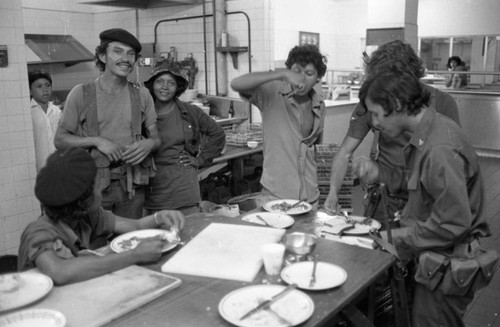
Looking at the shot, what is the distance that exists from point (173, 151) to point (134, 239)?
1.35 m

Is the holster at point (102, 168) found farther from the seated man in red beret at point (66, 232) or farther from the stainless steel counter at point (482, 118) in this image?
the stainless steel counter at point (482, 118)

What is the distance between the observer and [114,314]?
1617 millimetres

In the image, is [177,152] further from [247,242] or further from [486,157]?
[486,157]

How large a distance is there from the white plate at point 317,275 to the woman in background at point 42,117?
3052 mm

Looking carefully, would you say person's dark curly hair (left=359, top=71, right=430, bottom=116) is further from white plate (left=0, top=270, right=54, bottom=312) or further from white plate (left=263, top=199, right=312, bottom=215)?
white plate (left=0, top=270, right=54, bottom=312)

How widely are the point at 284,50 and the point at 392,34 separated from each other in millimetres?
5055

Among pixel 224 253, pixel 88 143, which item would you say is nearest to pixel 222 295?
pixel 224 253

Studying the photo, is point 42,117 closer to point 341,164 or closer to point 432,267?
point 341,164

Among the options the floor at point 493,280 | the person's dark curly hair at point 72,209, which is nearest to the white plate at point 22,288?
the person's dark curly hair at point 72,209

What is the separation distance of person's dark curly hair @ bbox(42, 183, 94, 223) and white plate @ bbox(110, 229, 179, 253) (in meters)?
0.24

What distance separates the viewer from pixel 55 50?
7.21m

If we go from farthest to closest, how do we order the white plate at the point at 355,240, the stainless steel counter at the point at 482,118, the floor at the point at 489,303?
1. the stainless steel counter at the point at 482,118
2. the floor at the point at 489,303
3. the white plate at the point at 355,240

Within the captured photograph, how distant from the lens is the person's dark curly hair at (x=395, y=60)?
8.66ft

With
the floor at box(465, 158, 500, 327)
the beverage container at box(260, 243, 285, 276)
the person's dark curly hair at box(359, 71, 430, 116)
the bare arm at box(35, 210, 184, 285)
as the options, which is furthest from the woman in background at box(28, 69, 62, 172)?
the floor at box(465, 158, 500, 327)
